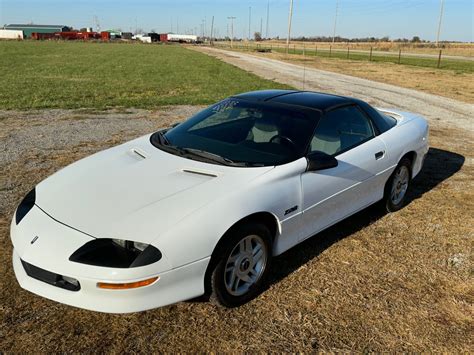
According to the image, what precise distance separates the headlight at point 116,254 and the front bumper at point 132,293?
113mm

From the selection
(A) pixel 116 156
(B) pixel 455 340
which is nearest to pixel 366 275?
(B) pixel 455 340

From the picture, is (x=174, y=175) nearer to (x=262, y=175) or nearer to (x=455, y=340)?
(x=262, y=175)

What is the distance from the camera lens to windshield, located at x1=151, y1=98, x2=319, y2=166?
3.28 m

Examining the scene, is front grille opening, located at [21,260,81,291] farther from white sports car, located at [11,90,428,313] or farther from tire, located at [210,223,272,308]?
tire, located at [210,223,272,308]

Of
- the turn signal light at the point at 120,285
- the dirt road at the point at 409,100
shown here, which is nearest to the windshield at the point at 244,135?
the turn signal light at the point at 120,285

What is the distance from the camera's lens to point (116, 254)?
2383mm

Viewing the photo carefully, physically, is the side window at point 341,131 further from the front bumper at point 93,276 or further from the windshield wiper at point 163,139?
the front bumper at point 93,276

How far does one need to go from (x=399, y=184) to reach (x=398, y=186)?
0.03m

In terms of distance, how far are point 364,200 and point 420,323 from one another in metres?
1.44

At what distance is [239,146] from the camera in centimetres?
343

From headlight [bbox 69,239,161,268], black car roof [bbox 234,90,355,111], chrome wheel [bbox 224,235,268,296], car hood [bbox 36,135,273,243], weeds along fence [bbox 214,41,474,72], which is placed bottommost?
chrome wheel [bbox 224,235,268,296]

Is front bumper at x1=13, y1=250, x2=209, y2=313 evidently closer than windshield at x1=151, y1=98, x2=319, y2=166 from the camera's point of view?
Yes

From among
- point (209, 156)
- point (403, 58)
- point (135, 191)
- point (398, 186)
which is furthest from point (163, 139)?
point (403, 58)

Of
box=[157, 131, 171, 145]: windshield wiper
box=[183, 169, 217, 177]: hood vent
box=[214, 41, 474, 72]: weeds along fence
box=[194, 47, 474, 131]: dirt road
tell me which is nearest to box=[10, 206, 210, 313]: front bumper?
box=[183, 169, 217, 177]: hood vent
